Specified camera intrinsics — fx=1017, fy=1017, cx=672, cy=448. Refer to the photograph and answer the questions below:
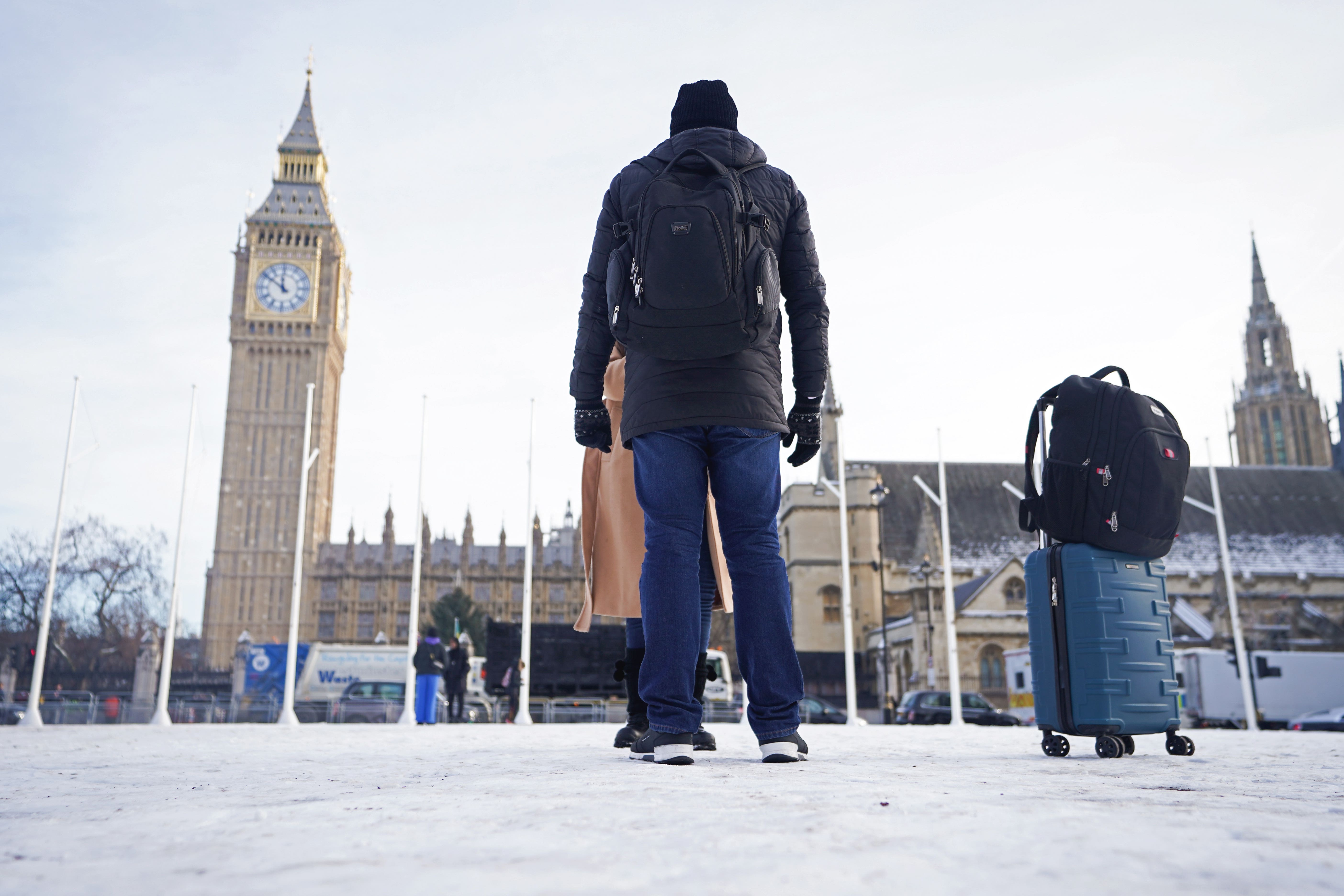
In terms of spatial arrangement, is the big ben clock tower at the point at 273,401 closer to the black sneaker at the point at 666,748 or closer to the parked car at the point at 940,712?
the parked car at the point at 940,712

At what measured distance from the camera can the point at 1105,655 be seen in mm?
3133

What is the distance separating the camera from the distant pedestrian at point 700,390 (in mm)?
2611

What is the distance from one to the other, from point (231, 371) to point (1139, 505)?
7114 centimetres

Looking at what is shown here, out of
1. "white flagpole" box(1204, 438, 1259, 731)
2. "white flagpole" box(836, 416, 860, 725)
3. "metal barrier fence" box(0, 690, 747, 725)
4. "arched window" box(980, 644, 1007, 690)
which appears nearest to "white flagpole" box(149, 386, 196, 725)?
"metal barrier fence" box(0, 690, 747, 725)

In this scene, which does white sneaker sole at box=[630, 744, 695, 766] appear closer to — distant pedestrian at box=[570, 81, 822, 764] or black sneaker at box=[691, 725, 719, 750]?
distant pedestrian at box=[570, 81, 822, 764]

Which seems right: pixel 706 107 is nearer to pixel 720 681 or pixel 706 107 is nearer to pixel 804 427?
pixel 804 427

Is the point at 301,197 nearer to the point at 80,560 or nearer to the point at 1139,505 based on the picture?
the point at 80,560

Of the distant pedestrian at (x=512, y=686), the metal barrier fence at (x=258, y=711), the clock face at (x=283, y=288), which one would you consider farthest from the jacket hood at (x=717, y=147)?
the clock face at (x=283, y=288)

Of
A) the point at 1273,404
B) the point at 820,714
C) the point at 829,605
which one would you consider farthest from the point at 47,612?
the point at 1273,404

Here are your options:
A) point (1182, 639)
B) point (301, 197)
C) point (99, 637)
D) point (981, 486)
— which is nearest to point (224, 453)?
point (301, 197)

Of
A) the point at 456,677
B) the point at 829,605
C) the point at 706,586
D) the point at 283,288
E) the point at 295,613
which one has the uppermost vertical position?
the point at 283,288

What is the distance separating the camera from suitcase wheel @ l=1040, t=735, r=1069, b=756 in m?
3.17

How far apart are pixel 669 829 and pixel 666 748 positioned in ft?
4.04

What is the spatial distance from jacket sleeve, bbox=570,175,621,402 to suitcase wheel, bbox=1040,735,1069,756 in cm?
178
